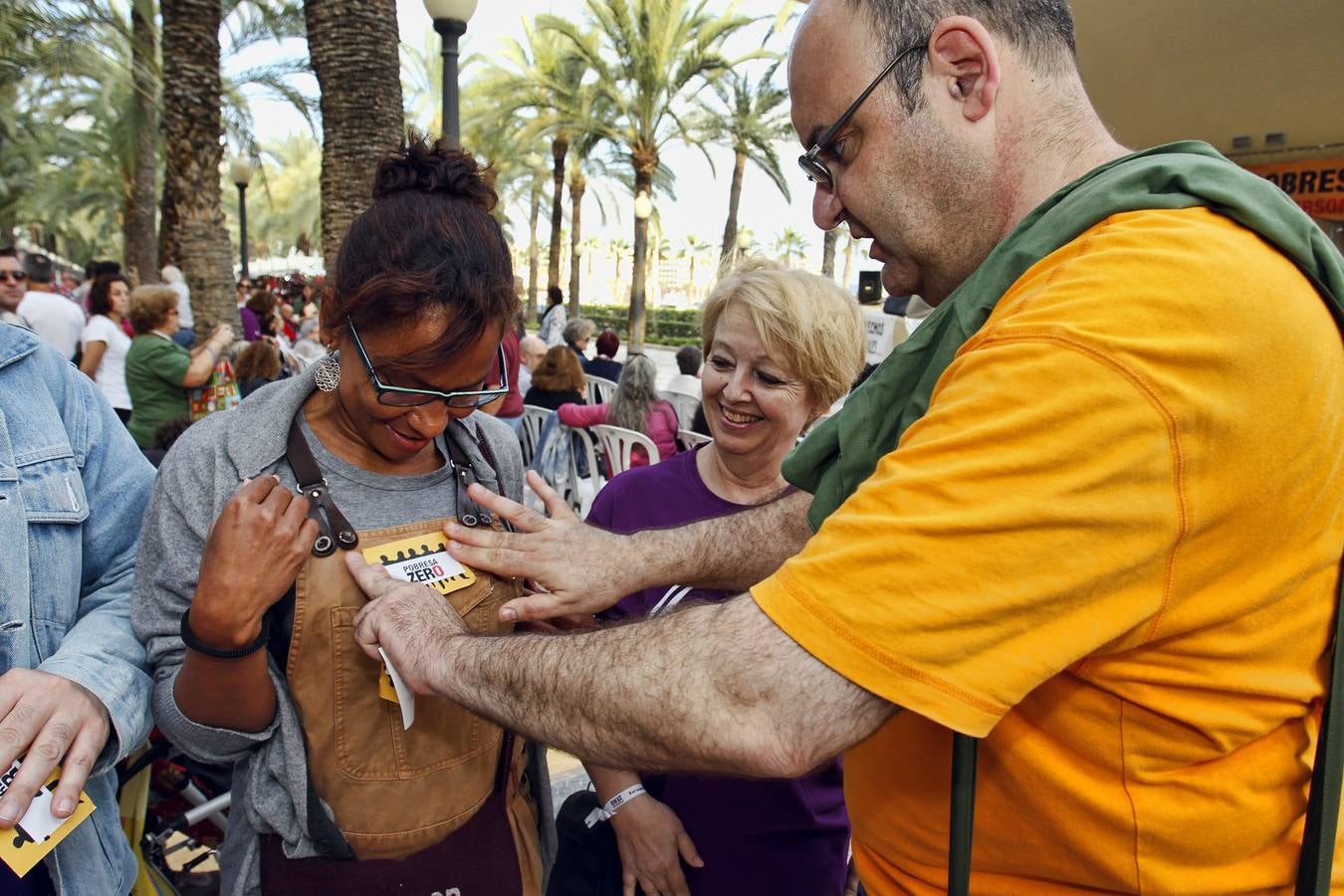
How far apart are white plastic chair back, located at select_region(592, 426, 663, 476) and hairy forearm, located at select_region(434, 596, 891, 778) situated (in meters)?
4.45

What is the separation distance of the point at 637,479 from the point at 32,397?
1.43 m

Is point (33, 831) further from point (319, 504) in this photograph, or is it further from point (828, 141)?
point (828, 141)

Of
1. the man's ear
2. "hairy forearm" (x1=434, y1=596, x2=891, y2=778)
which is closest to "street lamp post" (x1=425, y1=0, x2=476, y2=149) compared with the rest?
the man's ear

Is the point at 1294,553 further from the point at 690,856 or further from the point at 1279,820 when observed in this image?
the point at 690,856

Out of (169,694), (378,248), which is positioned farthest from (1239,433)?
(169,694)

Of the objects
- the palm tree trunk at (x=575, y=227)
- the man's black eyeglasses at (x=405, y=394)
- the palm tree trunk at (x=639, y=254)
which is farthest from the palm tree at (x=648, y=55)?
the man's black eyeglasses at (x=405, y=394)

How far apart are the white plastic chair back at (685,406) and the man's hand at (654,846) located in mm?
4963

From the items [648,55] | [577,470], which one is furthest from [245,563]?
[648,55]

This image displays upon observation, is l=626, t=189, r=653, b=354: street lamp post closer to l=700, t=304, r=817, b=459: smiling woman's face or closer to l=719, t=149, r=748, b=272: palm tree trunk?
l=719, t=149, r=748, b=272: palm tree trunk

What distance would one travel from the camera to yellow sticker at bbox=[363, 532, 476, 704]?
1.68m

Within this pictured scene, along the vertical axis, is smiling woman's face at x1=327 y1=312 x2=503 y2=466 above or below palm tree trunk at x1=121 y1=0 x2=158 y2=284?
below

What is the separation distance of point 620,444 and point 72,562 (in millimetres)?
4381

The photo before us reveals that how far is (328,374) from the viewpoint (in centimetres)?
187

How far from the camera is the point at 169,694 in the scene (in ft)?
5.32
